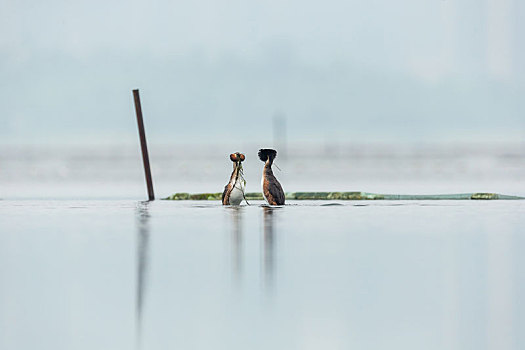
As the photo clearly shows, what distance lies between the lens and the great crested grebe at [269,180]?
7.15 m

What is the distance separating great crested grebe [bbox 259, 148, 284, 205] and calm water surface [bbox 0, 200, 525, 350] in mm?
2992

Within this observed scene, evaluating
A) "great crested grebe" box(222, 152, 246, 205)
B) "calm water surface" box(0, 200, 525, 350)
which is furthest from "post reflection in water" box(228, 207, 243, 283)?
"great crested grebe" box(222, 152, 246, 205)

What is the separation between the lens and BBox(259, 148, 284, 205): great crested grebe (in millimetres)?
7152

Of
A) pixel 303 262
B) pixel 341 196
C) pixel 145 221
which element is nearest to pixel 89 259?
pixel 303 262

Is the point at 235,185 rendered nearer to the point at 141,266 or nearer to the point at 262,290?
the point at 141,266

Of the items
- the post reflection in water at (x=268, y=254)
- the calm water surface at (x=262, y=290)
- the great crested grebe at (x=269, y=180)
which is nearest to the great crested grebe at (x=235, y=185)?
the great crested grebe at (x=269, y=180)

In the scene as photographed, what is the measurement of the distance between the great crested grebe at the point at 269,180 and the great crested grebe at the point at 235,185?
0.21m

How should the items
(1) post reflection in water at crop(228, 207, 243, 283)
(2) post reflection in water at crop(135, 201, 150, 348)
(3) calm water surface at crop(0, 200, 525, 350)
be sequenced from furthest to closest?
(1) post reflection in water at crop(228, 207, 243, 283) < (2) post reflection in water at crop(135, 201, 150, 348) < (3) calm water surface at crop(0, 200, 525, 350)

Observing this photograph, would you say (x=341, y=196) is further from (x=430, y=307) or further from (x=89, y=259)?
(x=430, y=307)

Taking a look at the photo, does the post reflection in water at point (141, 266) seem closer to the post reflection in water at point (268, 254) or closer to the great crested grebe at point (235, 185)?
the post reflection in water at point (268, 254)

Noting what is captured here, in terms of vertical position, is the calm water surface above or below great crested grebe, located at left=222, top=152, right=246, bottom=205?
below

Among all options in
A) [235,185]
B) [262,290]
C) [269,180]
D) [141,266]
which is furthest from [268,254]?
[235,185]

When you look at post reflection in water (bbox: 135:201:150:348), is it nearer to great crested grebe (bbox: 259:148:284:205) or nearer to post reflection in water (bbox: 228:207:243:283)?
post reflection in water (bbox: 228:207:243:283)

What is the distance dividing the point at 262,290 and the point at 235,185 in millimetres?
5106
